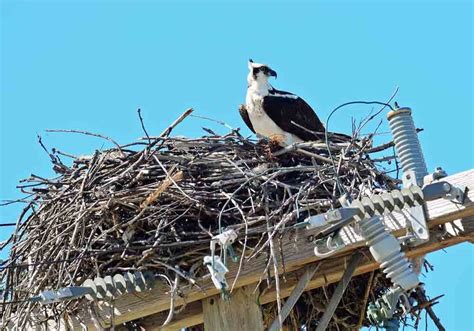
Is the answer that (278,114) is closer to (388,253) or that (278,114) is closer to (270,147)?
(270,147)

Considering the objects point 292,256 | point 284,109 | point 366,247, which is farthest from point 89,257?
point 284,109

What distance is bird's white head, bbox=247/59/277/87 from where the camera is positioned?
8055 mm

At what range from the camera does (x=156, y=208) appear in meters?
5.12

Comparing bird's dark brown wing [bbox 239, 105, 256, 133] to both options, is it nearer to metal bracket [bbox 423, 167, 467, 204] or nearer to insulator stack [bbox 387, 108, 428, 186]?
insulator stack [bbox 387, 108, 428, 186]

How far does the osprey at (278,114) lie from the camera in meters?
7.54

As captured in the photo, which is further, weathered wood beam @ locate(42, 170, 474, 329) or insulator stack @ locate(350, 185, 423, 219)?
weathered wood beam @ locate(42, 170, 474, 329)

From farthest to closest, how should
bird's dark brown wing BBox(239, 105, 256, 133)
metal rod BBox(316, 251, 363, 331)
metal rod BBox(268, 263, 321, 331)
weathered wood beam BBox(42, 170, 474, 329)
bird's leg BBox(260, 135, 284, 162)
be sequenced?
bird's dark brown wing BBox(239, 105, 256, 133) → bird's leg BBox(260, 135, 284, 162) → metal rod BBox(316, 251, 363, 331) → metal rod BBox(268, 263, 321, 331) → weathered wood beam BBox(42, 170, 474, 329)

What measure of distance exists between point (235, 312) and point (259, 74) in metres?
3.52

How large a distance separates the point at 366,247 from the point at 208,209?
2.75 feet

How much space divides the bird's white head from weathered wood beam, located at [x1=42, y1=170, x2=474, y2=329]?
10.7 feet

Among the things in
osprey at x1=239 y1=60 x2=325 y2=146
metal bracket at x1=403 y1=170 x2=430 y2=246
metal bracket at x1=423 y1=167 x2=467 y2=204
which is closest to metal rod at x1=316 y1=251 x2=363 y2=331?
metal bracket at x1=403 y1=170 x2=430 y2=246

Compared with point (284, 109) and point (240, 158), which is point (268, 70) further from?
point (240, 158)

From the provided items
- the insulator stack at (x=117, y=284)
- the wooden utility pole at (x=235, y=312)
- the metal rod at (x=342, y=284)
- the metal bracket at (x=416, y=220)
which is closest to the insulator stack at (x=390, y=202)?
the metal bracket at (x=416, y=220)

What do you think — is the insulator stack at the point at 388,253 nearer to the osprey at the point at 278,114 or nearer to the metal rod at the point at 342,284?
the metal rod at the point at 342,284
